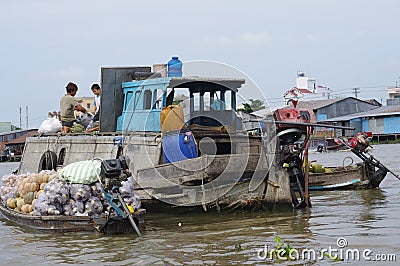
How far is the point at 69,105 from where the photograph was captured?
14070mm

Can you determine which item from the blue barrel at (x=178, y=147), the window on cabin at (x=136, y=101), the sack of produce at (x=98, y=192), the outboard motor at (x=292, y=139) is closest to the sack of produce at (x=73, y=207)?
the sack of produce at (x=98, y=192)

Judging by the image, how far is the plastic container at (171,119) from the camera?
10.9 meters

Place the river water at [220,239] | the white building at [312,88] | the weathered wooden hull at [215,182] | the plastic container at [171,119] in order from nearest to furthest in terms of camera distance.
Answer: the river water at [220,239] → the weathered wooden hull at [215,182] → the plastic container at [171,119] → the white building at [312,88]

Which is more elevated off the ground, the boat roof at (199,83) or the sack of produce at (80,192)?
the boat roof at (199,83)

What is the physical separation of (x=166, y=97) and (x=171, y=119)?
0.63 metres

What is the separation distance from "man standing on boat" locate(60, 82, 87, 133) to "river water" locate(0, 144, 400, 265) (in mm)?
3257

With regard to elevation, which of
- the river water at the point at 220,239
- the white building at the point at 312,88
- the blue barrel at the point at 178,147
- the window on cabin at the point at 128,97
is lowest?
the river water at the point at 220,239

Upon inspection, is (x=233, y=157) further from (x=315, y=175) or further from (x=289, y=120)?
(x=315, y=175)

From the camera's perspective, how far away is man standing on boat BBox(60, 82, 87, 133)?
14.0m

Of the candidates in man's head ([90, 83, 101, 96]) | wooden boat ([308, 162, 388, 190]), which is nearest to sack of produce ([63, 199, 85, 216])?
man's head ([90, 83, 101, 96])

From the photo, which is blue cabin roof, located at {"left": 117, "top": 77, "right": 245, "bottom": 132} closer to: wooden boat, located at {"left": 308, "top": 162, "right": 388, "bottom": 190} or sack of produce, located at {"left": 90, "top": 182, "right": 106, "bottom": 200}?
sack of produce, located at {"left": 90, "top": 182, "right": 106, "bottom": 200}

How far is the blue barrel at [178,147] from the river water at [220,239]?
1.09m

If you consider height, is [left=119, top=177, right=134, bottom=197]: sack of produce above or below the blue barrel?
below

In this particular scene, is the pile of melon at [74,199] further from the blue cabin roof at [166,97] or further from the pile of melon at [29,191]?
the blue cabin roof at [166,97]
